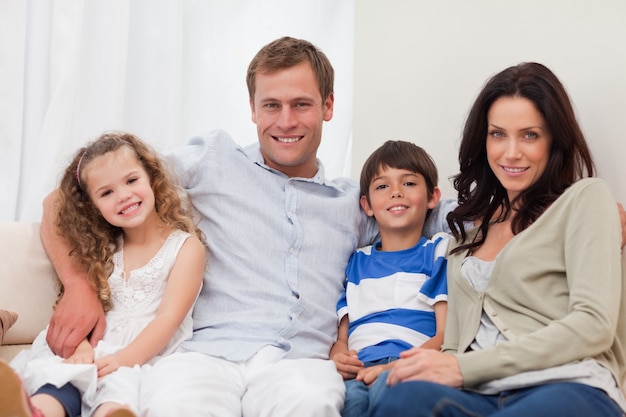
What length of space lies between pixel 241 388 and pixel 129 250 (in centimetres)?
47

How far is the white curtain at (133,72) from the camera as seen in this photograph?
238 cm

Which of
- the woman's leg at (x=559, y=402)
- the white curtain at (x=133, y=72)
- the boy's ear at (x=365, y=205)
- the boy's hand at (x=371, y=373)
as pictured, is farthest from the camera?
the white curtain at (x=133, y=72)

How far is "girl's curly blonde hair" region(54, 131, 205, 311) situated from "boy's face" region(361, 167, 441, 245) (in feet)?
1.52

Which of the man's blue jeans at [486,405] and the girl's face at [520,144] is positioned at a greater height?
the girl's face at [520,144]

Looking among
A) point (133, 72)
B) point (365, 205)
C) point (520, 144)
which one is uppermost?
point (133, 72)

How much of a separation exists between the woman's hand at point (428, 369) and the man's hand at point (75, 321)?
0.70m

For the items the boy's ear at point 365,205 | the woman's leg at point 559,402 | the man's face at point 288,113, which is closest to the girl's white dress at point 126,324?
the man's face at point 288,113

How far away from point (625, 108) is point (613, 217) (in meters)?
0.36

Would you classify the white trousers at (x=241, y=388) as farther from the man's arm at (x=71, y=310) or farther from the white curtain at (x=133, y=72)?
the white curtain at (x=133, y=72)

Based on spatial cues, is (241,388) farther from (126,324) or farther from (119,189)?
(119,189)

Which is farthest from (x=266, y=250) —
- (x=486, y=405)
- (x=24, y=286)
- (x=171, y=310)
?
(x=486, y=405)

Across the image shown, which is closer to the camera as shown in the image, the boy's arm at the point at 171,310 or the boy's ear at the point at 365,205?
the boy's arm at the point at 171,310

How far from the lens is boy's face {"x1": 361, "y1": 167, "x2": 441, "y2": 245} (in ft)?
6.34

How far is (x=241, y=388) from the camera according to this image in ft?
5.52
